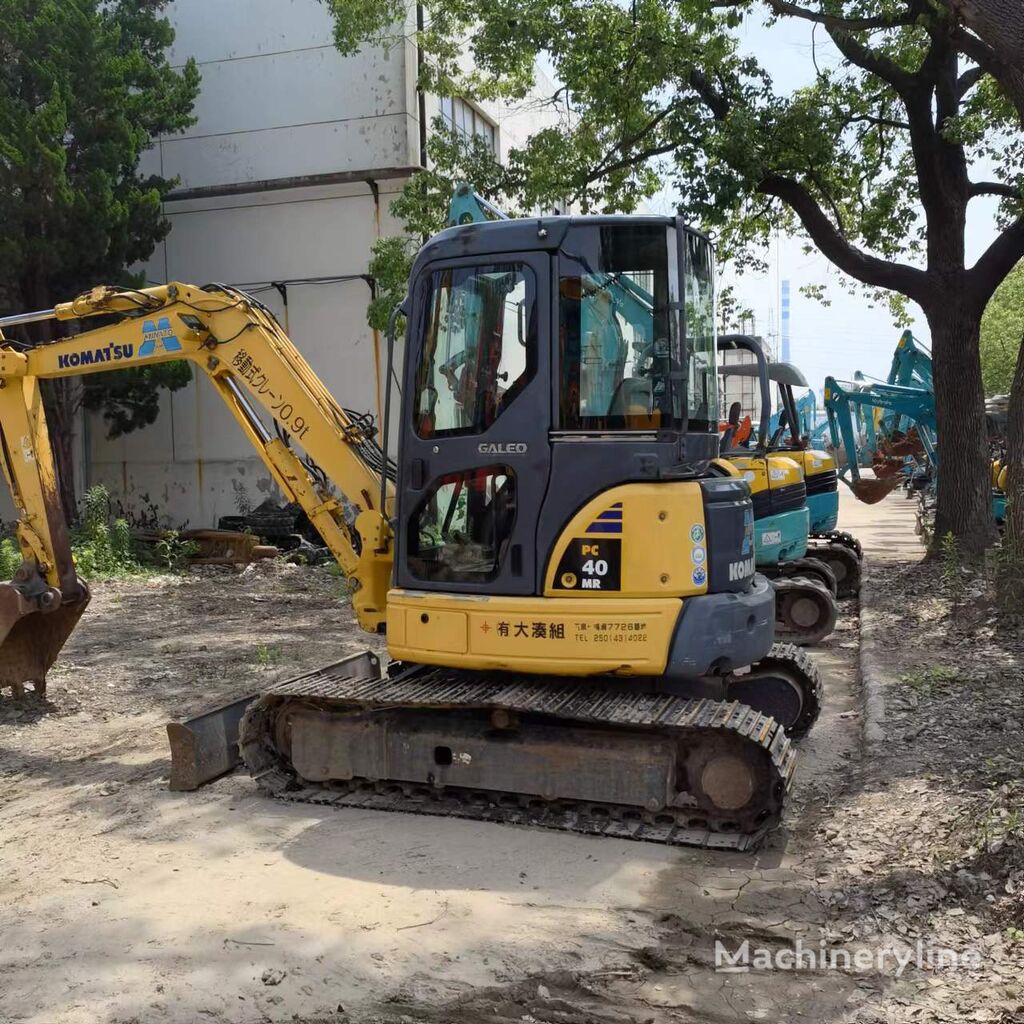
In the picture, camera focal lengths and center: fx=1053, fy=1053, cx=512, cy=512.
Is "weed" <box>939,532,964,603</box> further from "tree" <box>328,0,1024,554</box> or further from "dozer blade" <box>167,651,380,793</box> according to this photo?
"dozer blade" <box>167,651,380,793</box>

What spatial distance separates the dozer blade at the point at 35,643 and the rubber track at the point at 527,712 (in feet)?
8.09

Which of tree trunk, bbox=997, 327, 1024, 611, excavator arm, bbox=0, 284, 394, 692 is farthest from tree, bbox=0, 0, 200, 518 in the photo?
tree trunk, bbox=997, 327, 1024, 611

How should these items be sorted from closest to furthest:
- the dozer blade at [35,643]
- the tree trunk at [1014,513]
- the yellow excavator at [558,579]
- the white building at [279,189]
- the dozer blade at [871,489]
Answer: the yellow excavator at [558,579] < the dozer blade at [35,643] < the tree trunk at [1014,513] < the white building at [279,189] < the dozer blade at [871,489]

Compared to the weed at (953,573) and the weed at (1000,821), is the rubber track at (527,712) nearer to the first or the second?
the weed at (1000,821)

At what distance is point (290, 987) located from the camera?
3.74m

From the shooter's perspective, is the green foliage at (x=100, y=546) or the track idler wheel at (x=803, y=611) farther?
the green foliage at (x=100, y=546)

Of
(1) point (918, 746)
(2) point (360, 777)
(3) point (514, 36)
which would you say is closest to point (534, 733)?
(2) point (360, 777)

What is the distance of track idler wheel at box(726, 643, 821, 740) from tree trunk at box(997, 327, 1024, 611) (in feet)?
10.4

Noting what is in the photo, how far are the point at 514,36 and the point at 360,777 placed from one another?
10.4m

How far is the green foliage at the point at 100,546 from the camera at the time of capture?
568 inches

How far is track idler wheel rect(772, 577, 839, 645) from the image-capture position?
10125 millimetres

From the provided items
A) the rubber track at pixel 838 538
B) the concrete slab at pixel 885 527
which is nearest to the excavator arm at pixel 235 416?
the rubber track at pixel 838 538

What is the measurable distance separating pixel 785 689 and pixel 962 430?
883 cm

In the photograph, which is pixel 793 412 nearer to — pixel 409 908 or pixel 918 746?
pixel 918 746
